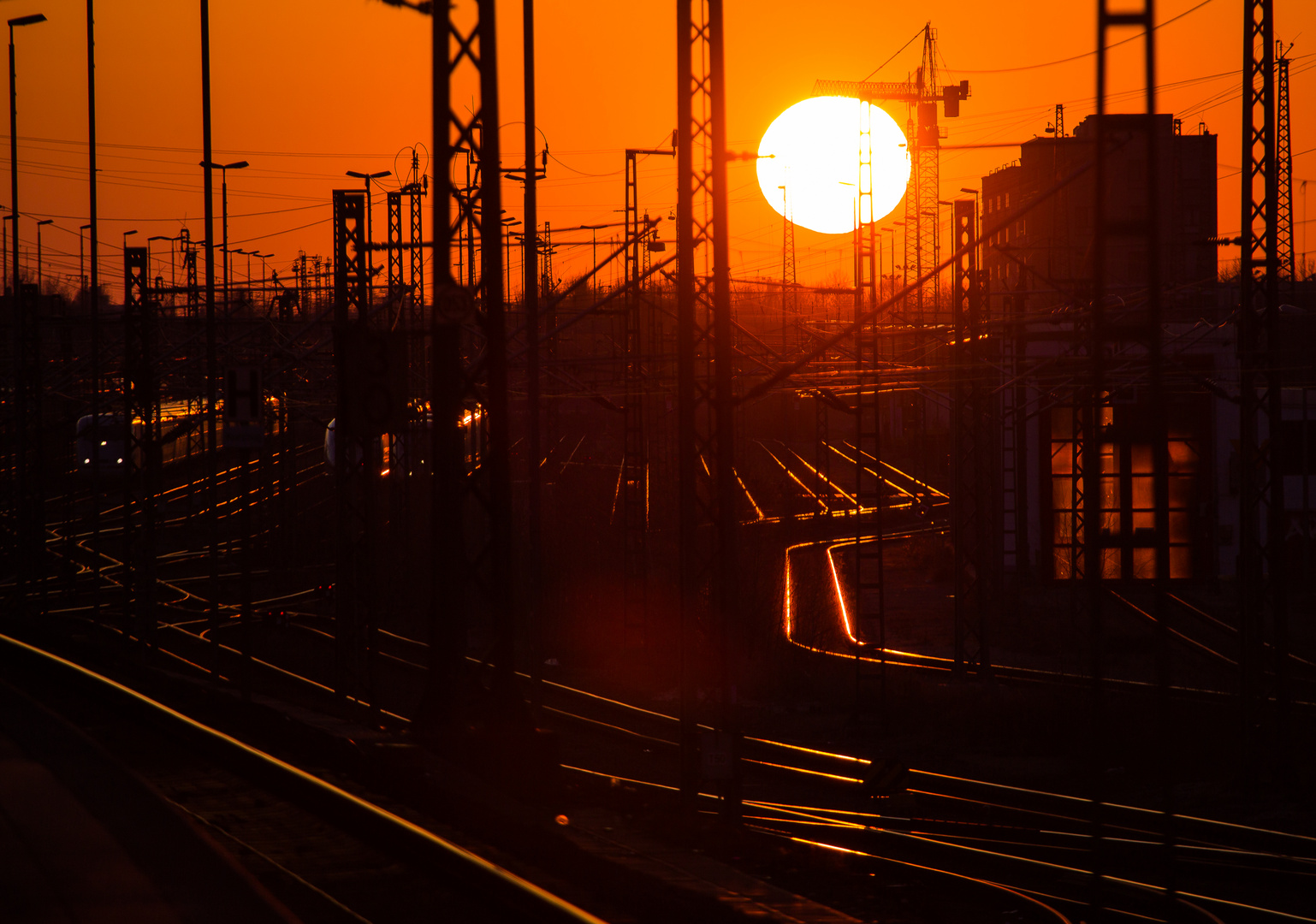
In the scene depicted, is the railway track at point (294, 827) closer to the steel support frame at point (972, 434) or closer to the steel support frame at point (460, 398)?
the steel support frame at point (460, 398)

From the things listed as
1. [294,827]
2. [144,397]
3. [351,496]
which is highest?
[144,397]

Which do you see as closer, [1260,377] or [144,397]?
[1260,377]

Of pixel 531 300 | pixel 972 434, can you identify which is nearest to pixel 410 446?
pixel 972 434

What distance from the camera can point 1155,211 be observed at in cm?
333

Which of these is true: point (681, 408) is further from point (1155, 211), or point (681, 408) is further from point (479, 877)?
point (1155, 211)

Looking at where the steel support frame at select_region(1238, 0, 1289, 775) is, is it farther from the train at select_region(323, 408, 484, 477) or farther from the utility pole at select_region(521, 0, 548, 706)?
the train at select_region(323, 408, 484, 477)

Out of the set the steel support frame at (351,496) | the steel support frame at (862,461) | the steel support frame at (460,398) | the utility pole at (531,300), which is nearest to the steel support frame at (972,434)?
the steel support frame at (862,461)

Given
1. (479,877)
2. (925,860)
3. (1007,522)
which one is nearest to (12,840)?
(479,877)

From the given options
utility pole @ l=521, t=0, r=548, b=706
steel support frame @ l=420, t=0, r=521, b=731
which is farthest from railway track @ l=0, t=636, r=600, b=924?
utility pole @ l=521, t=0, r=548, b=706

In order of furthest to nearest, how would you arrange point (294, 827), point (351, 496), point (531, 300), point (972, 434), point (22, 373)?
point (22, 373), point (972, 434), point (351, 496), point (531, 300), point (294, 827)

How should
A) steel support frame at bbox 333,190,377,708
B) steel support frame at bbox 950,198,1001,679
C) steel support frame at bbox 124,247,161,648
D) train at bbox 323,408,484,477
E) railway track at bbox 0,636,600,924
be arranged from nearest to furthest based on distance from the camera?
railway track at bbox 0,636,600,924 → steel support frame at bbox 333,190,377,708 → steel support frame at bbox 950,198,1001,679 → steel support frame at bbox 124,247,161,648 → train at bbox 323,408,484,477

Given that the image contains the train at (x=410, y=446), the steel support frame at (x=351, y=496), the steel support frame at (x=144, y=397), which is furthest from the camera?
the train at (x=410, y=446)

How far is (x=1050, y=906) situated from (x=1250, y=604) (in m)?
5.13

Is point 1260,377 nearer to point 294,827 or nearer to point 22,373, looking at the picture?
point 294,827
